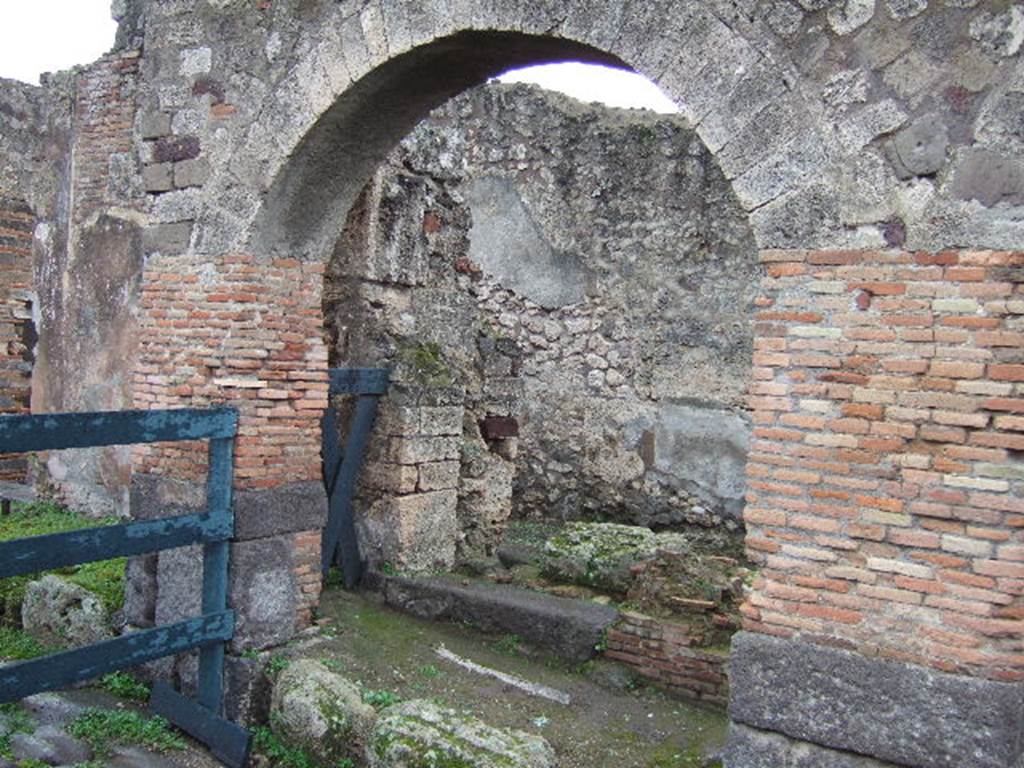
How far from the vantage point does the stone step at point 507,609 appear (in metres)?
5.12

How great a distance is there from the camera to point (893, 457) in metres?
3.01

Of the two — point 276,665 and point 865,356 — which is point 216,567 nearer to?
point 276,665

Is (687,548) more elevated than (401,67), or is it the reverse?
(401,67)

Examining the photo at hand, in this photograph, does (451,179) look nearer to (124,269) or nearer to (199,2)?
(199,2)

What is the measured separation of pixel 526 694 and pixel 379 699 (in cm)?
81

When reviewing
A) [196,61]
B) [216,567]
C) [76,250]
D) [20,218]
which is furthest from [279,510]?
[20,218]

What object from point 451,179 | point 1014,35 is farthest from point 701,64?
point 451,179

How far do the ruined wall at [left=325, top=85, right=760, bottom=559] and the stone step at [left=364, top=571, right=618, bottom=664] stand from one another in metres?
2.49

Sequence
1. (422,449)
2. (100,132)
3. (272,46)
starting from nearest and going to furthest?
(272,46) → (422,449) → (100,132)

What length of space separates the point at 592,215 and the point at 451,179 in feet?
9.50

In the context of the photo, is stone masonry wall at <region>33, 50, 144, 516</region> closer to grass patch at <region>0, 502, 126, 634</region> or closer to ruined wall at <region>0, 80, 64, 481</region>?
ruined wall at <region>0, 80, 64, 481</region>

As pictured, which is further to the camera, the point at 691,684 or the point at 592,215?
the point at 592,215

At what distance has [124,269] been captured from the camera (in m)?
7.30

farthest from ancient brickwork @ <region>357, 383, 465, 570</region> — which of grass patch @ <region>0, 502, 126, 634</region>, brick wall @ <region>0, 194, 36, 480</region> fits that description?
brick wall @ <region>0, 194, 36, 480</region>
